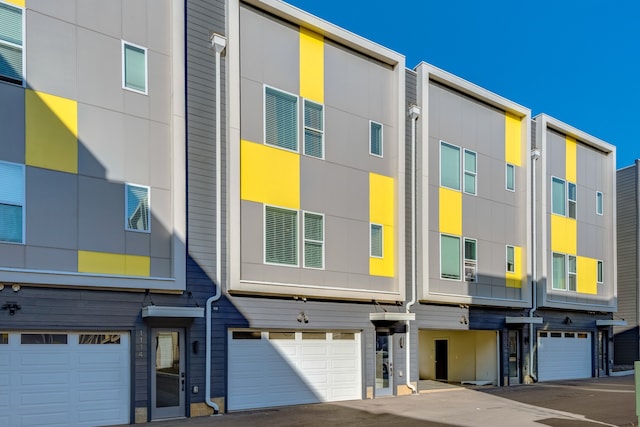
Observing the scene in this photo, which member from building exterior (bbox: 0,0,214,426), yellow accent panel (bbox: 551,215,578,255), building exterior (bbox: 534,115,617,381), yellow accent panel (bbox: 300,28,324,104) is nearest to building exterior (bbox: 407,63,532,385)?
building exterior (bbox: 534,115,617,381)

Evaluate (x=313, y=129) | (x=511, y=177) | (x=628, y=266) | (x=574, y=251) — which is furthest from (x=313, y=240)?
(x=628, y=266)

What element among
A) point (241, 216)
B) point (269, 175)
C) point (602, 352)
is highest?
point (269, 175)

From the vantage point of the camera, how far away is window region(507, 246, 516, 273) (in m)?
20.0

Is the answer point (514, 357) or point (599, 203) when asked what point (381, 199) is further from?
point (599, 203)

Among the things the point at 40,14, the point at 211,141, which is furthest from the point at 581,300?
the point at 40,14

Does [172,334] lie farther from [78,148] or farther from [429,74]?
[429,74]

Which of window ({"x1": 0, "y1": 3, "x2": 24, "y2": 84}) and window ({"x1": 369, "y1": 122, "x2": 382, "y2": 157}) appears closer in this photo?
window ({"x1": 0, "y1": 3, "x2": 24, "y2": 84})

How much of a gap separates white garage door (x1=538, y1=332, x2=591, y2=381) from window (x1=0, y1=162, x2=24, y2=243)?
17.9 meters

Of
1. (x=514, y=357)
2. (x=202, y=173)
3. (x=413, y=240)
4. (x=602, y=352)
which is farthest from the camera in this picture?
(x=602, y=352)

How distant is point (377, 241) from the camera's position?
16.3 meters

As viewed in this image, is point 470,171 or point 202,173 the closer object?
point 202,173

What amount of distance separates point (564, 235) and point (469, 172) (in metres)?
6.17

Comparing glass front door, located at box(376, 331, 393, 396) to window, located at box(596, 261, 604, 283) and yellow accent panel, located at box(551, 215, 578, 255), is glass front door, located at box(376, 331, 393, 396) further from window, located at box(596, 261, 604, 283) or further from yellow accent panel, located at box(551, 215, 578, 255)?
window, located at box(596, 261, 604, 283)

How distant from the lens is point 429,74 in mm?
17906
